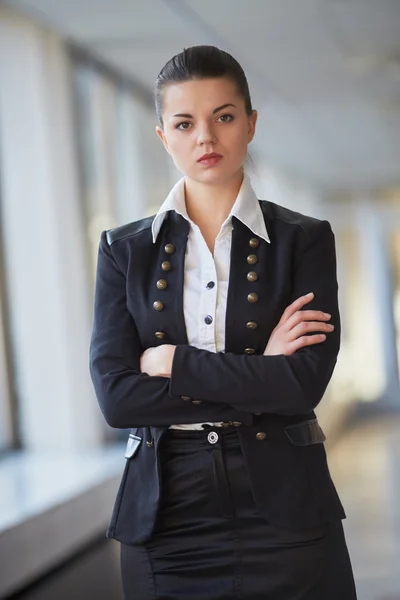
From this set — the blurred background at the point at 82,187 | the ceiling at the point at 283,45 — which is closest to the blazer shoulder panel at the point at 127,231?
the blurred background at the point at 82,187

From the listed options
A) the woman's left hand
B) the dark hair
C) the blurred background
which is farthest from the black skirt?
the blurred background

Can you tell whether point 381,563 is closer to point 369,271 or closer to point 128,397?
point 128,397

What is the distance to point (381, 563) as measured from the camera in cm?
557

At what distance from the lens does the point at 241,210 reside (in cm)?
184

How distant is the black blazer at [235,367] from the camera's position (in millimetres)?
1770

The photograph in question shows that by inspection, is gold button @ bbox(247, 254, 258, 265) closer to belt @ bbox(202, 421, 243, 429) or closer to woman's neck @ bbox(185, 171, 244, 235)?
woman's neck @ bbox(185, 171, 244, 235)

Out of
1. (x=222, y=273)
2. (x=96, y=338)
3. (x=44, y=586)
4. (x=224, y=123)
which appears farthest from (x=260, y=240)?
(x=44, y=586)

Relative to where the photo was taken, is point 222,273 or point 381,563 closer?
point 222,273

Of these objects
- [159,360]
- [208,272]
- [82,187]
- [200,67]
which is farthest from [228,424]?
[82,187]

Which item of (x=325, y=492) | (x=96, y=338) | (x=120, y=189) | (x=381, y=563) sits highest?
(x=120, y=189)

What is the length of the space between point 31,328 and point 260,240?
13.0 ft

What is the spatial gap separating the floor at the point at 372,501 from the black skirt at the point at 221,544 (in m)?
3.20

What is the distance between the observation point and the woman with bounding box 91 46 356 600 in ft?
5.81

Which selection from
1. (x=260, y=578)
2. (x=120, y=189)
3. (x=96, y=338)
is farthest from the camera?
(x=120, y=189)
